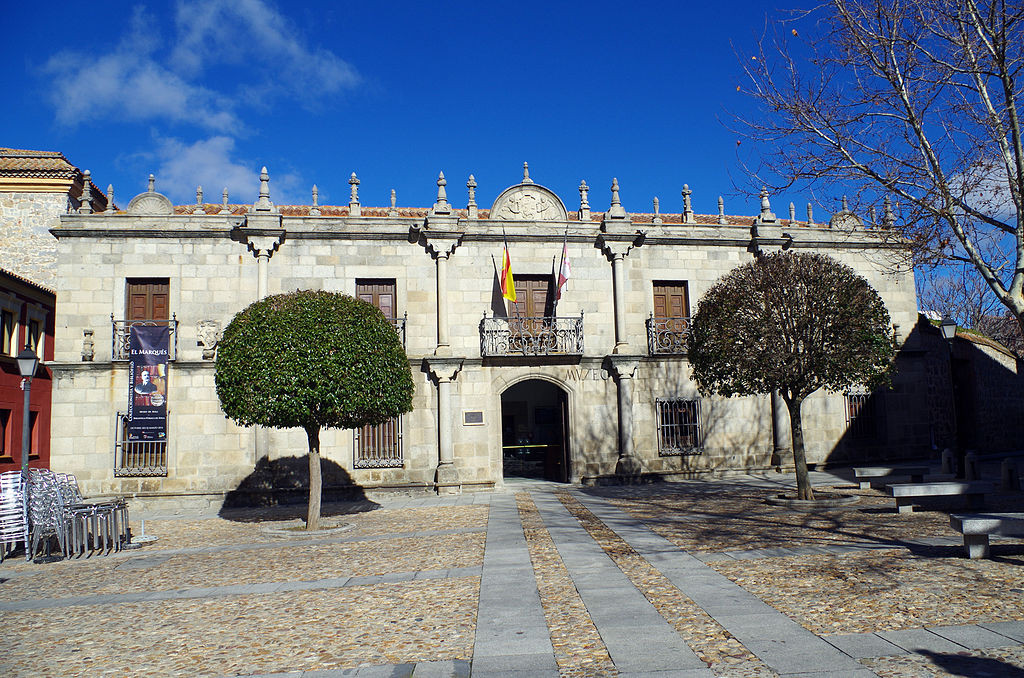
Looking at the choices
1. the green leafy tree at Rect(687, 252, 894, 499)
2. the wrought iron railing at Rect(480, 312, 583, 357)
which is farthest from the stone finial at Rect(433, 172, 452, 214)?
the green leafy tree at Rect(687, 252, 894, 499)

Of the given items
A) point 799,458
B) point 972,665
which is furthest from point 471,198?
point 972,665

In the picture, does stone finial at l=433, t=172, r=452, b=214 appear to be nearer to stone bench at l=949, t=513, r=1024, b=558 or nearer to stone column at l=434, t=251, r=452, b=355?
stone column at l=434, t=251, r=452, b=355

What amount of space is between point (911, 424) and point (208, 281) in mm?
19862

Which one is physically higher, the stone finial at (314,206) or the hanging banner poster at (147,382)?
the stone finial at (314,206)

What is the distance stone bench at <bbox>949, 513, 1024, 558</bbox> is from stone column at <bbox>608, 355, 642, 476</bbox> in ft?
32.9

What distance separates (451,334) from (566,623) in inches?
483

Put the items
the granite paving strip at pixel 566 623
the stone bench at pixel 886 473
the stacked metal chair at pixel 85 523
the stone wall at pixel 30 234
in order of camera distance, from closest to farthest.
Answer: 1. the granite paving strip at pixel 566 623
2. the stacked metal chair at pixel 85 523
3. the stone bench at pixel 886 473
4. the stone wall at pixel 30 234

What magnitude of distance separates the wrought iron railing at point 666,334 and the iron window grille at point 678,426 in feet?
4.53

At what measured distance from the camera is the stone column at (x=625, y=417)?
1742 centimetres

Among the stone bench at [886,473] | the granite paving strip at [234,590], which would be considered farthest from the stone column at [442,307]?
the stone bench at [886,473]

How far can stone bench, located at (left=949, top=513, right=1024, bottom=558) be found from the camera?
23.4 feet

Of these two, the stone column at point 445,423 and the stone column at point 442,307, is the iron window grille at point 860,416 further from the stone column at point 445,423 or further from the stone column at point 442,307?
the stone column at point 442,307

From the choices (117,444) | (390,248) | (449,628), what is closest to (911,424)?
(390,248)

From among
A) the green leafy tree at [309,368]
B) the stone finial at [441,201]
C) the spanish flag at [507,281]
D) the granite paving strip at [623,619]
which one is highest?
the stone finial at [441,201]
